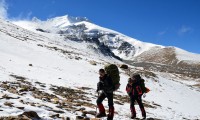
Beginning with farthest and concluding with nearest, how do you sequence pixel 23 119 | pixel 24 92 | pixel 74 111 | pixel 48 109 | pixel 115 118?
1. pixel 24 92
2. pixel 115 118
3. pixel 74 111
4. pixel 48 109
5. pixel 23 119

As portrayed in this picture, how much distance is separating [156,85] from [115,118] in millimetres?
32334

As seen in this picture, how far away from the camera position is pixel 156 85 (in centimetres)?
4619

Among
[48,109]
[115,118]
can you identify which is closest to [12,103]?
[48,109]

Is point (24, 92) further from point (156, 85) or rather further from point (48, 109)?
point (156, 85)

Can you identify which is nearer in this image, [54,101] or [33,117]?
[33,117]

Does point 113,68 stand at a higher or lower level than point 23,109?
higher

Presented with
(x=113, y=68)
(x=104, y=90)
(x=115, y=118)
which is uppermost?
(x=113, y=68)

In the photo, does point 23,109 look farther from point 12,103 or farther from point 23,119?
point 23,119

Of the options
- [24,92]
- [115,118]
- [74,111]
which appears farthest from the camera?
[24,92]

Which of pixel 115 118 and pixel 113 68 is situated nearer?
pixel 113 68

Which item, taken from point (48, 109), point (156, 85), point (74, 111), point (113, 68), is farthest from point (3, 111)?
point (156, 85)

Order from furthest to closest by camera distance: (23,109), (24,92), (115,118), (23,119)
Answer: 1. (24,92)
2. (115,118)
3. (23,109)
4. (23,119)

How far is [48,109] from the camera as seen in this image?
42.1 ft

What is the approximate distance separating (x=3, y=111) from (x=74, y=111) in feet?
13.0
